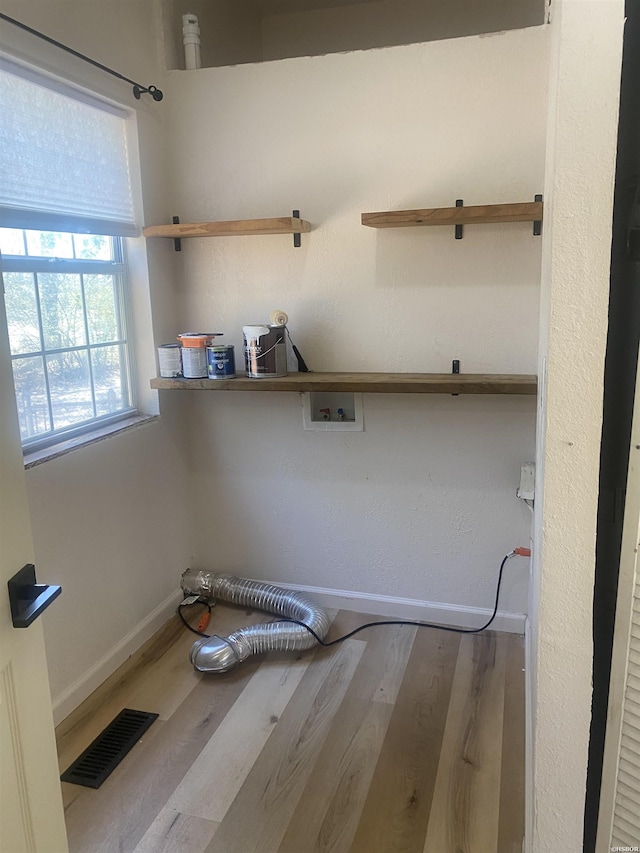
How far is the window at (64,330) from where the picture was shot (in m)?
2.00

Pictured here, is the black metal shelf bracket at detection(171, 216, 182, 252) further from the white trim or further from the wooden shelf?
the white trim

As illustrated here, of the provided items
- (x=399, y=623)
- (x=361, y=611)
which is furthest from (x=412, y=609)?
(x=361, y=611)

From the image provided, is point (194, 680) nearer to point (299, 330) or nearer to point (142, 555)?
point (142, 555)

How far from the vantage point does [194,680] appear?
2.35 metres

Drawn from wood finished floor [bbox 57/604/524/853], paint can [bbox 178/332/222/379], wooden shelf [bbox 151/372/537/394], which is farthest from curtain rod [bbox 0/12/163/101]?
wood finished floor [bbox 57/604/524/853]

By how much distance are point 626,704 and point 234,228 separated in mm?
1935

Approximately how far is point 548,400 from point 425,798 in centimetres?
132

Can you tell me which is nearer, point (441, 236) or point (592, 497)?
point (592, 497)

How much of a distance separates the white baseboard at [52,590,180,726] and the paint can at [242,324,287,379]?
1.11 meters

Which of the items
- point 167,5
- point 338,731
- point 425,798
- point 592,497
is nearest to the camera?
point 592,497

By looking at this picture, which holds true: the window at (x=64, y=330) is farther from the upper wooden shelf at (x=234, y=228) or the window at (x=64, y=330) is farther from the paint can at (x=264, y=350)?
the paint can at (x=264, y=350)

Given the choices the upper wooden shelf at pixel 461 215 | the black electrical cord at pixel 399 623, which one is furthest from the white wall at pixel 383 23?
the black electrical cord at pixel 399 623

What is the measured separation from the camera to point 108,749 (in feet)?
6.61

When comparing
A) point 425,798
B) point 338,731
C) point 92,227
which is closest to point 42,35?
point 92,227
